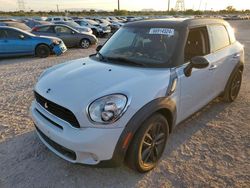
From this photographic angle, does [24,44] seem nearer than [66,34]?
Yes

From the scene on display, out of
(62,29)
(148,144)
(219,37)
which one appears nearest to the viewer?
(148,144)

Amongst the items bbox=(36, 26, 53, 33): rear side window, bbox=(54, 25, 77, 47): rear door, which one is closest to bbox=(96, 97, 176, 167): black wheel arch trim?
bbox=(54, 25, 77, 47): rear door

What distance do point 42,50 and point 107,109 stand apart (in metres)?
9.19

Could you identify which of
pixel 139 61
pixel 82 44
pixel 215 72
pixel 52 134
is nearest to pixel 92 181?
pixel 52 134

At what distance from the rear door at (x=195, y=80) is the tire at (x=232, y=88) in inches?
34.9

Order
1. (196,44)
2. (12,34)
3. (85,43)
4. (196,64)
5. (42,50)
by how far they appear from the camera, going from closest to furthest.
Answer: (196,64)
(196,44)
(12,34)
(42,50)
(85,43)

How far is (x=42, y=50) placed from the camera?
10.9 meters

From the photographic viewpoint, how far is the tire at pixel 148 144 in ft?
8.95

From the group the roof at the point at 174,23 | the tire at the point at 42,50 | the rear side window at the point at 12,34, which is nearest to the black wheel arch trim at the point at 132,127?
the roof at the point at 174,23

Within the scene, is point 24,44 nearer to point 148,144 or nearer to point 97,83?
point 97,83

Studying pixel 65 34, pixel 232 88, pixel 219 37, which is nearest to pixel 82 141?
pixel 219 37

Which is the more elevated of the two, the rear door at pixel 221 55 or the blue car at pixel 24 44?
the rear door at pixel 221 55

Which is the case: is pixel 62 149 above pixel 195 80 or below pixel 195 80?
below

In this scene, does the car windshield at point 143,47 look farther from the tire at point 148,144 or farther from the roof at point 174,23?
the tire at point 148,144
